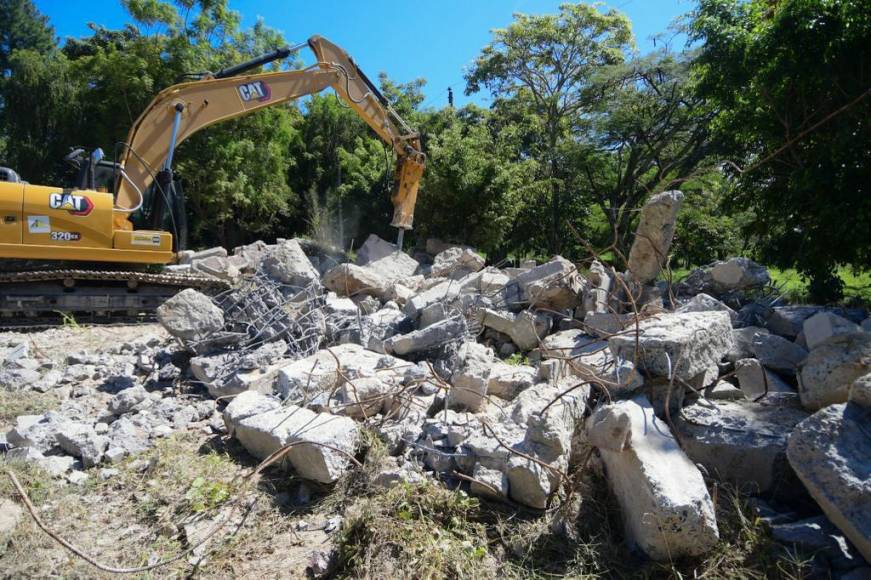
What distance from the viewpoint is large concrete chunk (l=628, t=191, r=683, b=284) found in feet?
18.5

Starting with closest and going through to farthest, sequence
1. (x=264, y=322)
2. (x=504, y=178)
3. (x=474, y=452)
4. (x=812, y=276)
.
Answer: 1. (x=474, y=452)
2. (x=264, y=322)
3. (x=812, y=276)
4. (x=504, y=178)

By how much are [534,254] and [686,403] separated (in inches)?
545

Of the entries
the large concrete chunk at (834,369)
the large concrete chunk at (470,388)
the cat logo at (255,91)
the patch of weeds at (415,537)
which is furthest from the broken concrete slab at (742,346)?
the cat logo at (255,91)

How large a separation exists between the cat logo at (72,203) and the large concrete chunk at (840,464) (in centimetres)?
788

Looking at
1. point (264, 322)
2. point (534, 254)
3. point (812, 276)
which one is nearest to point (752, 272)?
point (812, 276)

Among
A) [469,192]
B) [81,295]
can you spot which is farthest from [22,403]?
[469,192]

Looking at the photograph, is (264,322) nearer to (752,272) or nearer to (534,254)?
(752,272)

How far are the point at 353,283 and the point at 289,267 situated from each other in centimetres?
102

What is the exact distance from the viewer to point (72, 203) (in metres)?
7.23

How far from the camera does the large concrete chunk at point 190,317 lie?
5199 mm

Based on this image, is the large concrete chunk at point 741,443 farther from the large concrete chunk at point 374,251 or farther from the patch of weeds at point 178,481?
the large concrete chunk at point 374,251

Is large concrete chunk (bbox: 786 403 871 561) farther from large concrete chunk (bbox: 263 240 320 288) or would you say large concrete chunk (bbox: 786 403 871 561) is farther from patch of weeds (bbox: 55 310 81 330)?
patch of weeds (bbox: 55 310 81 330)

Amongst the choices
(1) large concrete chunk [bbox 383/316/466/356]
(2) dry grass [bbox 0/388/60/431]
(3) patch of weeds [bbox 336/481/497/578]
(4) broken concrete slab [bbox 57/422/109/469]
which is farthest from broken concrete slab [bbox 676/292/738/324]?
(2) dry grass [bbox 0/388/60/431]

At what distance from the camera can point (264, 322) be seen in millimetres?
5664
